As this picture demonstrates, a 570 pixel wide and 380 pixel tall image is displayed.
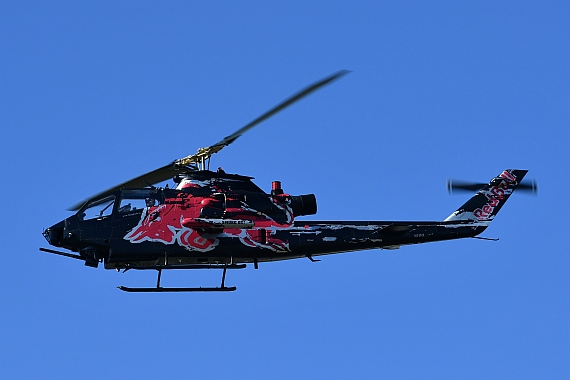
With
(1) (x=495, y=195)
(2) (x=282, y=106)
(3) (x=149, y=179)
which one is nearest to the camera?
(2) (x=282, y=106)

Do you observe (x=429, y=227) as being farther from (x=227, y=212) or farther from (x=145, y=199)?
(x=145, y=199)

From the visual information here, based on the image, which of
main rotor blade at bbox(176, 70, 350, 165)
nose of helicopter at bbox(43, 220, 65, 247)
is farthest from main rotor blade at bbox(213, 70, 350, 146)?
nose of helicopter at bbox(43, 220, 65, 247)

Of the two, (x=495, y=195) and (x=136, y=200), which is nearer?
(x=136, y=200)

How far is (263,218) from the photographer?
14.5m

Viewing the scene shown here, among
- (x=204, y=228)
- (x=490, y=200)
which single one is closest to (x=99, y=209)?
(x=204, y=228)

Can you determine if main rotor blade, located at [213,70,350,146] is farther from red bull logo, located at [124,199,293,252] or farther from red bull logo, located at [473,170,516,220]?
red bull logo, located at [473,170,516,220]

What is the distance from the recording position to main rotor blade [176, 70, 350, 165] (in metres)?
12.2

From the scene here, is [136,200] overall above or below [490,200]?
below

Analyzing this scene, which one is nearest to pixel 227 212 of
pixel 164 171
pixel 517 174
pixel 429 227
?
pixel 164 171

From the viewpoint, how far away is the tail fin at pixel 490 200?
52.6 ft

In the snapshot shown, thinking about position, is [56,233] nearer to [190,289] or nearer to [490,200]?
[190,289]

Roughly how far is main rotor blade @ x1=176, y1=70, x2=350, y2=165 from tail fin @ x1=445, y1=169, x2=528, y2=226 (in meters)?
3.94

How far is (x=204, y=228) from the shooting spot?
14164mm

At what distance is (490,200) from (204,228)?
504 centimetres
